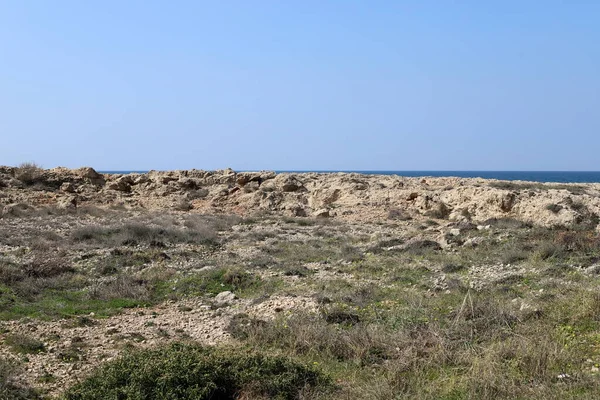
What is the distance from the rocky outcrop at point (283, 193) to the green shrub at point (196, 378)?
49.5 feet

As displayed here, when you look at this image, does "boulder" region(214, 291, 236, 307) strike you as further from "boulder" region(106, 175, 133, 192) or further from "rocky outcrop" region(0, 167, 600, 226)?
"boulder" region(106, 175, 133, 192)

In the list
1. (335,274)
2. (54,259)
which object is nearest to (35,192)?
(54,259)

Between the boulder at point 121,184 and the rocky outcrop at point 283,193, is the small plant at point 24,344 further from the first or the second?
the boulder at point 121,184

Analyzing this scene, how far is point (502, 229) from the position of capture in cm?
1595

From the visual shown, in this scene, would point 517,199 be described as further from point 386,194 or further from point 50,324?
point 50,324

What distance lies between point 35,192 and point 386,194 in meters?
15.9

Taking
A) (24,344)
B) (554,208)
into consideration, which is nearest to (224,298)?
(24,344)

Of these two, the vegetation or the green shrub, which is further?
the vegetation

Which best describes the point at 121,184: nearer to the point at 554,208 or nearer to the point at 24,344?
the point at 554,208

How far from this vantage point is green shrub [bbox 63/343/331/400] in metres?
5.11

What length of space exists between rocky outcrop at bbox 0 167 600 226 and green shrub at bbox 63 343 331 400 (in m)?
15.1

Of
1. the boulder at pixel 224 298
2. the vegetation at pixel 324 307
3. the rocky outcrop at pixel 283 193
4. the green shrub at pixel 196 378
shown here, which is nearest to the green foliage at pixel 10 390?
the vegetation at pixel 324 307

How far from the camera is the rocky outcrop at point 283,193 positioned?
2092 centimetres

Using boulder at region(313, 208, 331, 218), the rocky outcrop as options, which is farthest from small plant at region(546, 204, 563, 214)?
boulder at region(313, 208, 331, 218)
